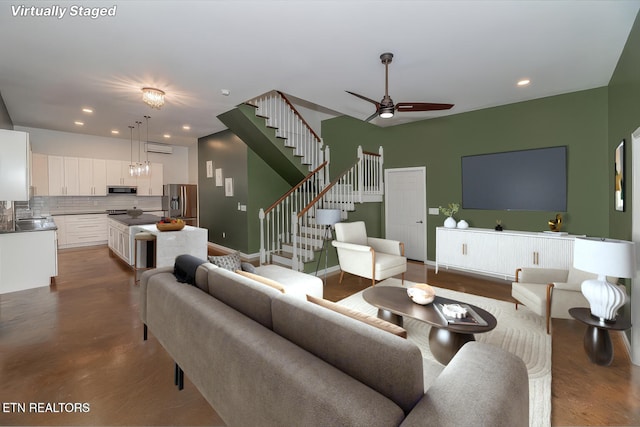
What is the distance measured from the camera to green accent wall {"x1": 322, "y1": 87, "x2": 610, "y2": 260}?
4156 mm

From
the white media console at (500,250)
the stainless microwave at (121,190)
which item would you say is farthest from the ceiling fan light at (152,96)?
the white media console at (500,250)

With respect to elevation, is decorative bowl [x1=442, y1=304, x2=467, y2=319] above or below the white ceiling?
below

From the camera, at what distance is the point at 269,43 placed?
9.57 feet

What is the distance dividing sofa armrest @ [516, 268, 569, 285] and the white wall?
833 centimetres

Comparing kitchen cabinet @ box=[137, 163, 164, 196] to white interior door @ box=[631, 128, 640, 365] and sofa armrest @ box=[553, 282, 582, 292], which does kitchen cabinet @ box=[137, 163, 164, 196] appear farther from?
white interior door @ box=[631, 128, 640, 365]

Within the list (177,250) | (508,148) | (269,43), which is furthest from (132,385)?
(508,148)

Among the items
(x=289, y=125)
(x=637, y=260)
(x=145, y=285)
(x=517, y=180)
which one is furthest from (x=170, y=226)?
(x=517, y=180)

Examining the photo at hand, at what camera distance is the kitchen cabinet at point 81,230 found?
22.8ft

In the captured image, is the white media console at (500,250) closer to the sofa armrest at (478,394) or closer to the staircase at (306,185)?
the staircase at (306,185)

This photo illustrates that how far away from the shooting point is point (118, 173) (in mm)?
7746

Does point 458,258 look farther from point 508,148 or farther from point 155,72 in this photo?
point 155,72

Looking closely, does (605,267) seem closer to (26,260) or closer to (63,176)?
(26,260)

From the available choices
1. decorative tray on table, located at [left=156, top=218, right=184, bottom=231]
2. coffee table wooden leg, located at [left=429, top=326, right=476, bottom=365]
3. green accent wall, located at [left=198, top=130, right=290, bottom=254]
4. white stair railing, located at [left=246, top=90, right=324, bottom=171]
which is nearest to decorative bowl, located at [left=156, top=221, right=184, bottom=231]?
decorative tray on table, located at [left=156, top=218, right=184, bottom=231]

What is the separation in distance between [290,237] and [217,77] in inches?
133
